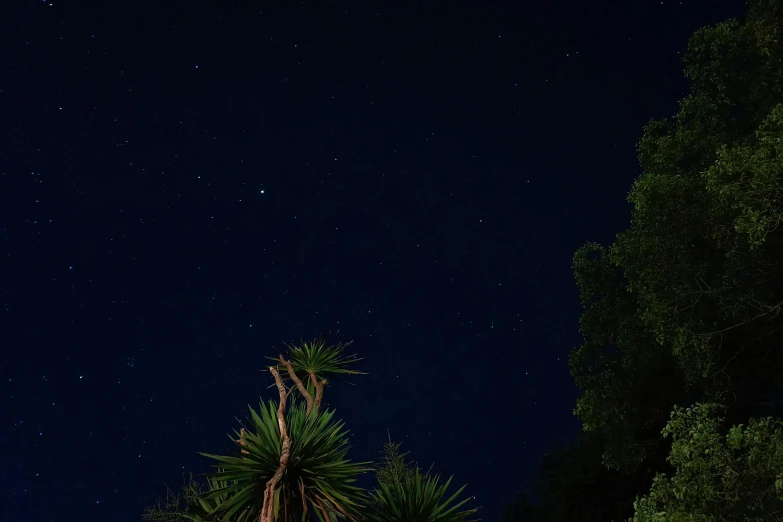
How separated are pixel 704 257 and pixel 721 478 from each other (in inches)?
108

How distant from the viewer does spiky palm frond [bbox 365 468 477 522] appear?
6.69 m

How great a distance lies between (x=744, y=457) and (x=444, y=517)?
10.7ft

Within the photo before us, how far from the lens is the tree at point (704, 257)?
5.95 metres

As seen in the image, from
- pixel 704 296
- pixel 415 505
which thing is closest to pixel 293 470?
pixel 415 505

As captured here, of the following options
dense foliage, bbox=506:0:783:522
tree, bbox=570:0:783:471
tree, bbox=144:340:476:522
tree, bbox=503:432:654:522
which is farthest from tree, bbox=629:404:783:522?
tree, bbox=503:432:654:522

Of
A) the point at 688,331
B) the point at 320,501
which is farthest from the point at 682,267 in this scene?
the point at 320,501

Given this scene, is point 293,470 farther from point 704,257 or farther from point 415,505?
point 704,257

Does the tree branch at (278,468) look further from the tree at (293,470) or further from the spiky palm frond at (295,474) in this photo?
the spiky palm frond at (295,474)

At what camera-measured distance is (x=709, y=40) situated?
25.0ft

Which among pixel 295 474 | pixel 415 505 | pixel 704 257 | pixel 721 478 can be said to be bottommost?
pixel 721 478

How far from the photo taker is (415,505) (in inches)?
264

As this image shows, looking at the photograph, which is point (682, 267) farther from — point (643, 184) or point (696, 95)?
point (696, 95)

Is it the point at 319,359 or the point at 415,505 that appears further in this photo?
the point at 319,359

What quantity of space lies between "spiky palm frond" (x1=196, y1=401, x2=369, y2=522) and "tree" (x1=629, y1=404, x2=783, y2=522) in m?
2.97
